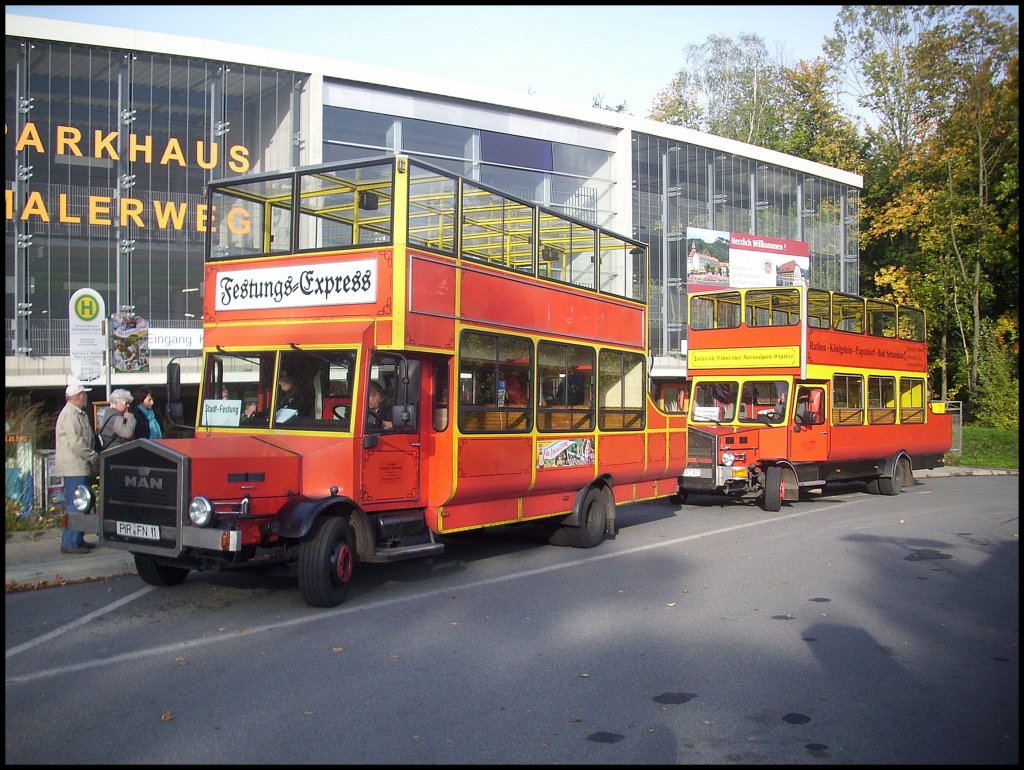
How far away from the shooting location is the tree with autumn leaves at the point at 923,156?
2053cm

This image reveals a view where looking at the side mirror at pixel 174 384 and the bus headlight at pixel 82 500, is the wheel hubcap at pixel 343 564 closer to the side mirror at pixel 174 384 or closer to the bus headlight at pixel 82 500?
the bus headlight at pixel 82 500

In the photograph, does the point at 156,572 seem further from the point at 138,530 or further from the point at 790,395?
the point at 790,395

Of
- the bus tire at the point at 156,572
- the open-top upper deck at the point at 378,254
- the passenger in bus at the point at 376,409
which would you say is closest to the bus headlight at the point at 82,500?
the bus tire at the point at 156,572

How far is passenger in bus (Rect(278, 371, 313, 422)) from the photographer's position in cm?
927

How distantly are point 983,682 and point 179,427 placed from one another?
25.6ft

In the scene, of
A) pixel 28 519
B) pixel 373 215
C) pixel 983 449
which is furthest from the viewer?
pixel 983 449

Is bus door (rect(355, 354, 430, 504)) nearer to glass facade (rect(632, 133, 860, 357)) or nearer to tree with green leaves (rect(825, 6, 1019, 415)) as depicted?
tree with green leaves (rect(825, 6, 1019, 415))

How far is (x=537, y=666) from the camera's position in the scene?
6770mm

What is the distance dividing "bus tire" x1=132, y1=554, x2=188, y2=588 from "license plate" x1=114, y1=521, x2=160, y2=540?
0.82 meters

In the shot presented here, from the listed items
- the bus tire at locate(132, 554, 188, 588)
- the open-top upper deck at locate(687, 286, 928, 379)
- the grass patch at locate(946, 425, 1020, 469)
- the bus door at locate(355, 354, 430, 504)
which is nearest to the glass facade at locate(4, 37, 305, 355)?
the open-top upper deck at locate(687, 286, 928, 379)

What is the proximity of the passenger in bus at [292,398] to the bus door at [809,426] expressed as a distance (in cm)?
1139

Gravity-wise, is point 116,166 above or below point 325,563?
above

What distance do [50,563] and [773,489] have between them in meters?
12.4

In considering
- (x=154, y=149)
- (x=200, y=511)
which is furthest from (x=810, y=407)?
(x=154, y=149)
